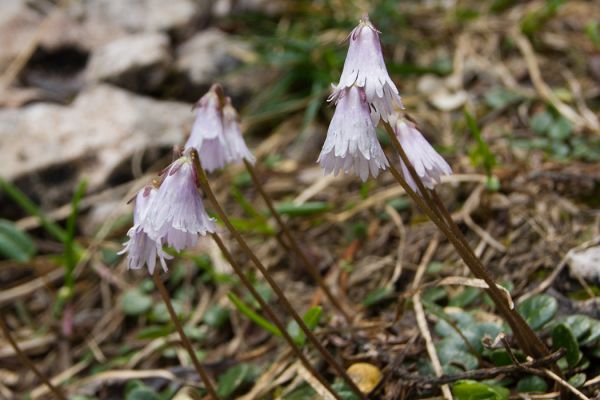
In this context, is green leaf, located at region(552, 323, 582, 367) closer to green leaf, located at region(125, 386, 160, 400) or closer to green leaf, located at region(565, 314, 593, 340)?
green leaf, located at region(565, 314, 593, 340)

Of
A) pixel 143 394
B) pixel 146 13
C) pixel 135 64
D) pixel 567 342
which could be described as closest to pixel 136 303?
pixel 143 394

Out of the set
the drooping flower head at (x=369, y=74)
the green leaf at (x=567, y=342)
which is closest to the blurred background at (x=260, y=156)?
the green leaf at (x=567, y=342)

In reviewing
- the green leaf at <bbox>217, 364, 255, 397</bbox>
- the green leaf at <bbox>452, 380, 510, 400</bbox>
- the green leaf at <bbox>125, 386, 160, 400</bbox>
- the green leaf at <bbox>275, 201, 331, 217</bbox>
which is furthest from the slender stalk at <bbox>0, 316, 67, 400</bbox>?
the green leaf at <bbox>452, 380, 510, 400</bbox>

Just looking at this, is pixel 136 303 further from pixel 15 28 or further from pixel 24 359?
pixel 15 28

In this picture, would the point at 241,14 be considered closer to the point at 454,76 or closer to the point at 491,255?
the point at 454,76

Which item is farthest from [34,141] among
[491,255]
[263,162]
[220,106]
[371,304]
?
[491,255]
